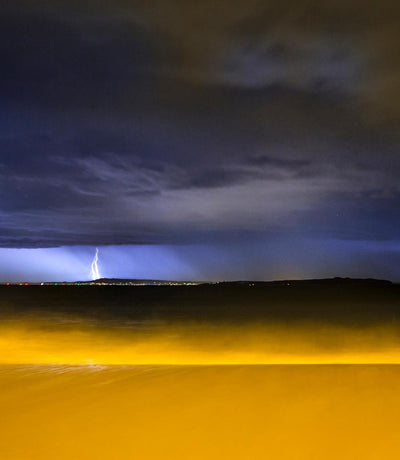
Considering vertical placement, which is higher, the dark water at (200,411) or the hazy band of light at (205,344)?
the dark water at (200,411)

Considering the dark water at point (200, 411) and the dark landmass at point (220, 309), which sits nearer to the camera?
the dark water at point (200, 411)

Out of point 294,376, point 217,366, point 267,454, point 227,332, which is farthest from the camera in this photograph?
point 227,332

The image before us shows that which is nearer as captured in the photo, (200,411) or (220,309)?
(200,411)

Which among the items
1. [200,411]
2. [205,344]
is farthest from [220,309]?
[200,411]

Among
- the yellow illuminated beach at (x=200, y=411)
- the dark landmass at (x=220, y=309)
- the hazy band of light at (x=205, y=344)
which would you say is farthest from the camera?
the dark landmass at (x=220, y=309)

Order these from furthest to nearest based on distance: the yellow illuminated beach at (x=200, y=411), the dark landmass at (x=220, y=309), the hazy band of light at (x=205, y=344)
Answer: the dark landmass at (x=220, y=309) < the hazy band of light at (x=205, y=344) < the yellow illuminated beach at (x=200, y=411)

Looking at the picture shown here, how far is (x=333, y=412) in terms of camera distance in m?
5.76

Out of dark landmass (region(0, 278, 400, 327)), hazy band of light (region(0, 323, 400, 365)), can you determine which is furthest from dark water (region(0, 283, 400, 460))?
dark landmass (region(0, 278, 400, 327))

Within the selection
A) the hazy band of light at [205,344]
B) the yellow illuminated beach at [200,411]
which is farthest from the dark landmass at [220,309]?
the yellow illuminated beach at [200,411]

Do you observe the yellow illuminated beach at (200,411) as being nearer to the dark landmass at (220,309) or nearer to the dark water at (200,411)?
the dark water at (200,411)

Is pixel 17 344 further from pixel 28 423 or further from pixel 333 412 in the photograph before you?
pixel 333 412

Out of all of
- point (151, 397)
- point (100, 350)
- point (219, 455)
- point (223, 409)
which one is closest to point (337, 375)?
point (223, 409)

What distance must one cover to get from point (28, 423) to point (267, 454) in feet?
10.0

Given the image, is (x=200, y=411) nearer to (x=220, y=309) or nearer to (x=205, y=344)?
(x=205, y=344)
